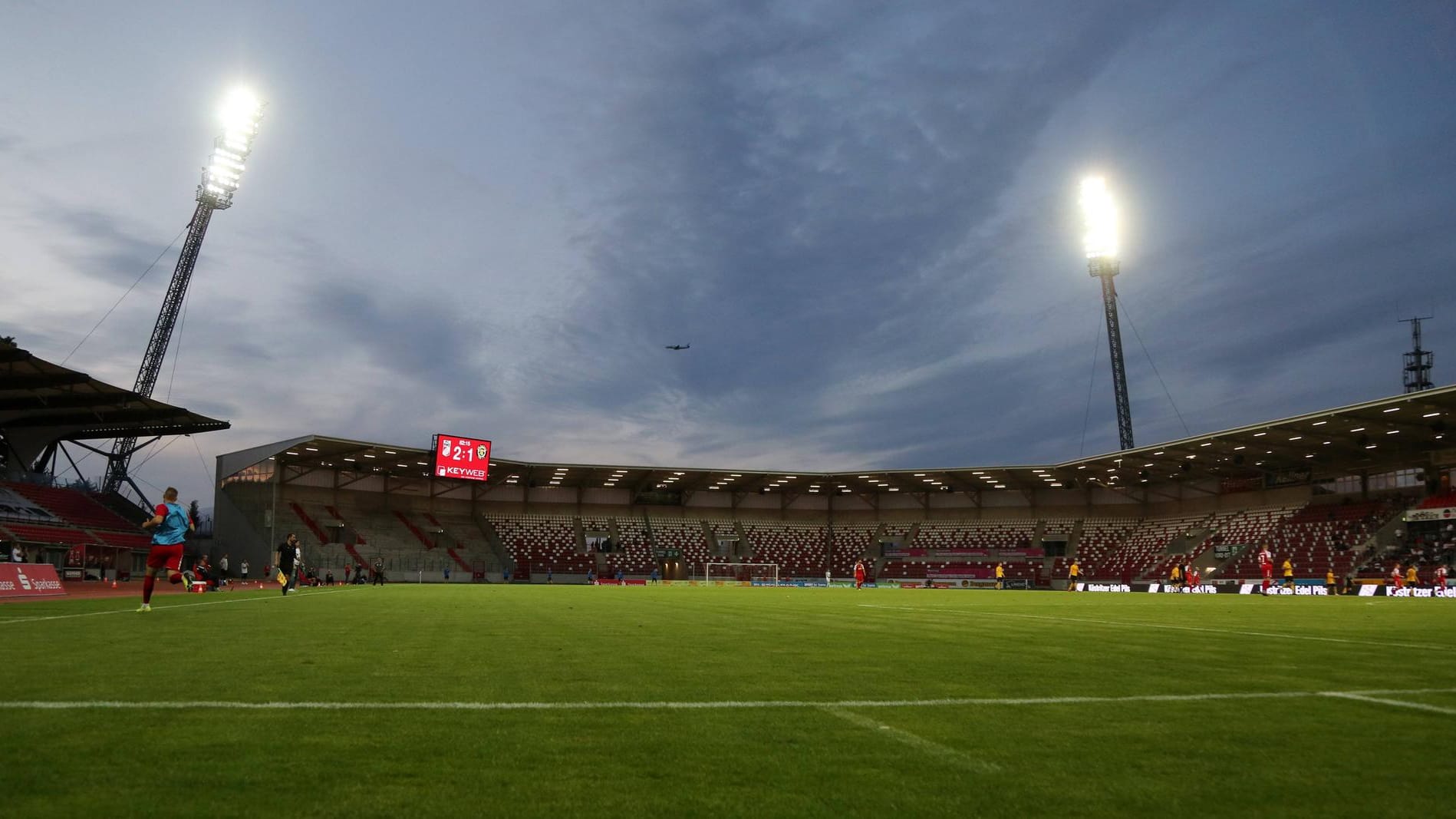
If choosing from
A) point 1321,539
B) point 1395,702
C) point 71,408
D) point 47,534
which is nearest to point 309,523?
point 71,408

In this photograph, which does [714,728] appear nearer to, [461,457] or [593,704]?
[593,704]

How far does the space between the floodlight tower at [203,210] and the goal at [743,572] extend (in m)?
42.7

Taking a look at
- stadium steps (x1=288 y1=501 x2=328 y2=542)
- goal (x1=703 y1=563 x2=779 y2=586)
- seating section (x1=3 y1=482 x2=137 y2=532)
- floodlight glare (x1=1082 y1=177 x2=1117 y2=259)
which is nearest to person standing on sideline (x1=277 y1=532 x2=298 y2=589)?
seating section (x1=3 y1=482 x2=137 y2=532)

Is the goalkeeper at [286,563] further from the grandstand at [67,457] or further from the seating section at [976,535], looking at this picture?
the seating section at [976,535]

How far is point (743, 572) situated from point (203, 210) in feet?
167

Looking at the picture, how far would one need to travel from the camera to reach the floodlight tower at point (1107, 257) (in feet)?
195

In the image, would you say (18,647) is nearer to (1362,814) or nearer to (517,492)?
(1362,814)

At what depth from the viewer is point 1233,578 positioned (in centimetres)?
5100

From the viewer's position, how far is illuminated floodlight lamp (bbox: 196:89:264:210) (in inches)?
1970

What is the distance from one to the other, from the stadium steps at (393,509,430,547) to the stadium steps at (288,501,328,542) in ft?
21.6

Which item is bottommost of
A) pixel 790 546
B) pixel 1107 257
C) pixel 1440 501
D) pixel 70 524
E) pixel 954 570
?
pixel 954 570

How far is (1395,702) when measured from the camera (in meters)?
5.02

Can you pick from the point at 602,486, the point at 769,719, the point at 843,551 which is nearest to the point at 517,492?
the point at 602,486

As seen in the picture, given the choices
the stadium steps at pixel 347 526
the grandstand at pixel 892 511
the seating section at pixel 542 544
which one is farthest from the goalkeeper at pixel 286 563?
the seating section at pixel 542 544
